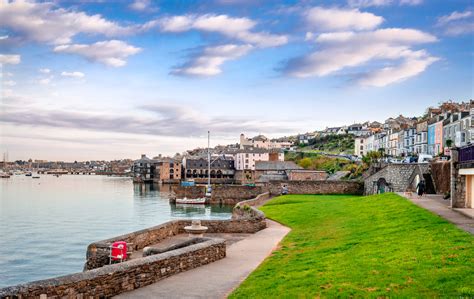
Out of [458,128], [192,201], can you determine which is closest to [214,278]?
[458,128]

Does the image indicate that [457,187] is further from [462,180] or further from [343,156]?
[343,156]

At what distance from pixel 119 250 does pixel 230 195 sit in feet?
220

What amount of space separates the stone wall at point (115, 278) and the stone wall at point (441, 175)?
1077 inches

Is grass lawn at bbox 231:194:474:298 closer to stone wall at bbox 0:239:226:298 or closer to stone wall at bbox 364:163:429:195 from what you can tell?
stone wall at bbox 0:239:226:298

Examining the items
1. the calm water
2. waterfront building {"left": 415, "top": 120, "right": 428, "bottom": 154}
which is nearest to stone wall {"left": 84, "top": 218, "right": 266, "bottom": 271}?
the calm water

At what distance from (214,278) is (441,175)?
3085 cm

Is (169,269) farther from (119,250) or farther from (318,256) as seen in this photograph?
(318,256)

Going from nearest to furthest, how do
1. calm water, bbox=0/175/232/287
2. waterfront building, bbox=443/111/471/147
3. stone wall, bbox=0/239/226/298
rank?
stone wall, bbox=0/239/226/298 → calm water, bbox=0/175/232/287 → waterfront building, bbox=443/111/471/147

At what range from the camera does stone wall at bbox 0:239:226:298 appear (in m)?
10.2

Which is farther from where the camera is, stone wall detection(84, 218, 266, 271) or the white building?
the white building

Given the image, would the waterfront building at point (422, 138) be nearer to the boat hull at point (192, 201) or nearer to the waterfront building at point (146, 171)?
the boat hull at point (192, 201)

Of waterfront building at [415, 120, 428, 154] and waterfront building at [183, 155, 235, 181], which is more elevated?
waterfront building at [415, 120, 428, 154]

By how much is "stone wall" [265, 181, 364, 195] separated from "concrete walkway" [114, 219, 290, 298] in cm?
4180

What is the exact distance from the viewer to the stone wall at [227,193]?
3219 inches
